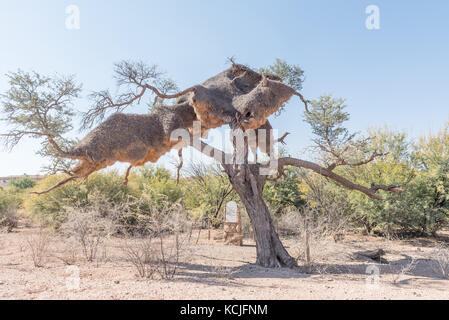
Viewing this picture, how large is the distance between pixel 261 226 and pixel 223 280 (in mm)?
2084

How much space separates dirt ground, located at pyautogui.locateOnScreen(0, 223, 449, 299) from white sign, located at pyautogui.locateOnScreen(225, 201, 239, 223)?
102 inches

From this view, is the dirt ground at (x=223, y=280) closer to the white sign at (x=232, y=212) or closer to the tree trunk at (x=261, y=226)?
the tree trunk at (x=261, y=226)

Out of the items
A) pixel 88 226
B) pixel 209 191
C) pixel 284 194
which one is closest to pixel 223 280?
pixel 88 226

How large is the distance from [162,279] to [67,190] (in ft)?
34.0

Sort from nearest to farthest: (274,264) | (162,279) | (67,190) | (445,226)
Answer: (162,279) < (274,264) < (445,226) < (67,190)

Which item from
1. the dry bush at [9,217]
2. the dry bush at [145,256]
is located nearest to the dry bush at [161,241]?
the dry bush at [145,256]

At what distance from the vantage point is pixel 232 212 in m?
11.0

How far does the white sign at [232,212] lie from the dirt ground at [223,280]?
2.59 metres

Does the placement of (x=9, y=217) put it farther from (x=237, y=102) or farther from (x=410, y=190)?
(x=410, y=190)

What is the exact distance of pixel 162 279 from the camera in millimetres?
5070
